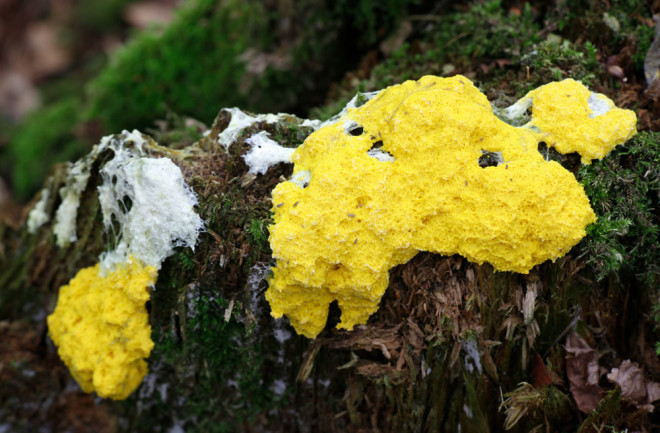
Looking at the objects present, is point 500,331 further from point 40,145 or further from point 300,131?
point 40,145

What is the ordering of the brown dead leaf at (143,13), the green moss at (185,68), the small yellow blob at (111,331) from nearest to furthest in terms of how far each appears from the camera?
the small yellow blob at (111,331), the green moss at (185,68), the brown dead leaf at (143,13)

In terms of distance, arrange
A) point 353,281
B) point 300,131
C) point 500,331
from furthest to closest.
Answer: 1. point 300,131
2. point 500,331
3. point 353,281

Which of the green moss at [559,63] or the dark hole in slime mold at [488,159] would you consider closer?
the dark hole in slime mold at [488,159]

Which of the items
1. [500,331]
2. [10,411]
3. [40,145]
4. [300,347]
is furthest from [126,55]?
[500,331]

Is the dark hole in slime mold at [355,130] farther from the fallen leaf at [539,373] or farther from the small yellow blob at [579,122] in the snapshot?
the fallen leaf at [539,373]

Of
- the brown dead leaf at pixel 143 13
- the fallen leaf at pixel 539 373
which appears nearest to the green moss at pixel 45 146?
the brown dead leaf at pixel 143 13

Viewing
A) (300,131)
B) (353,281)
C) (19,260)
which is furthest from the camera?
(19,260)

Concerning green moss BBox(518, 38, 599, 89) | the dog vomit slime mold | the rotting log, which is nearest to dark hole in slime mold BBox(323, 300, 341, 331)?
the rotting log
